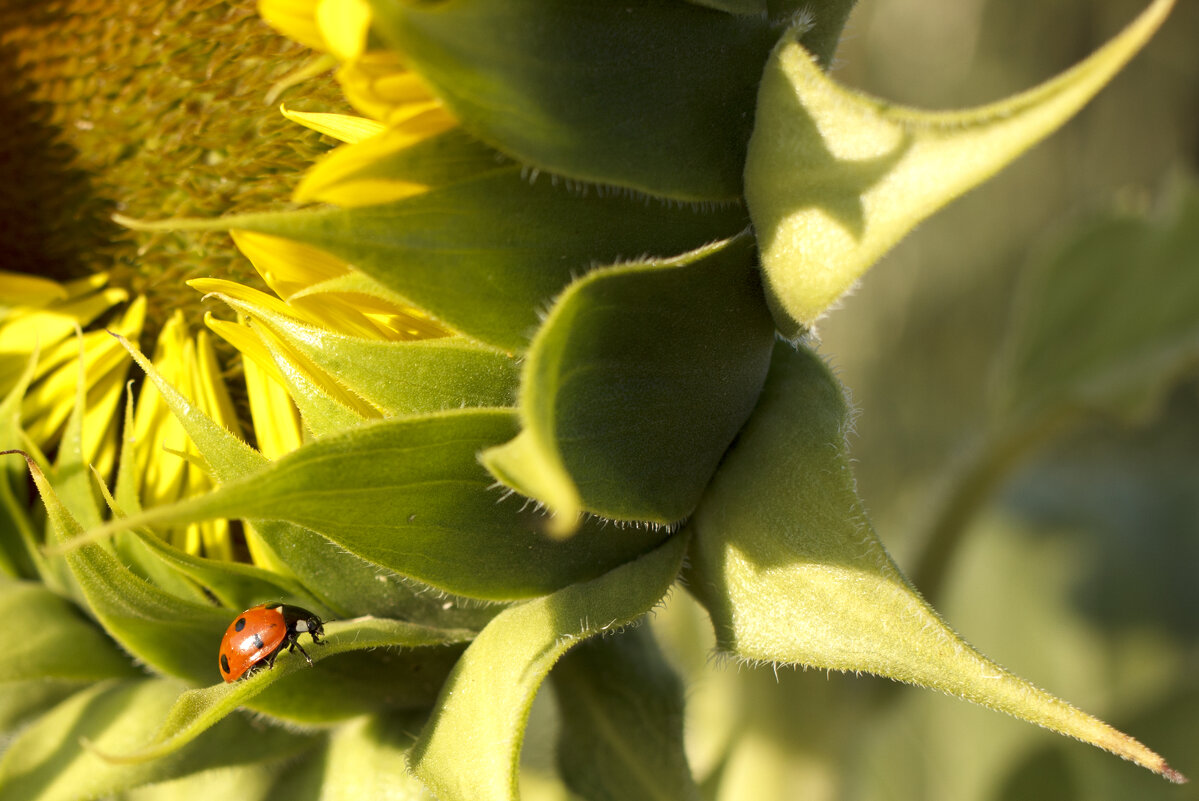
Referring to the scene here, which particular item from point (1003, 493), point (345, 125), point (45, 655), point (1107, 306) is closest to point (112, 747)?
point (45, 655)

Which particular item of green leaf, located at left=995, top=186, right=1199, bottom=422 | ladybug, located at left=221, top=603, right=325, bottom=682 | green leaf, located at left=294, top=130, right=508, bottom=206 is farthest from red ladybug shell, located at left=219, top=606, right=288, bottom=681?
green leaf, located at left=995, top=186, right=1199, bottom=422

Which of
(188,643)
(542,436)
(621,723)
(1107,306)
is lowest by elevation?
(1107,306)

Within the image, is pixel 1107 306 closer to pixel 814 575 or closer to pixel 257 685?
pixel 814 575

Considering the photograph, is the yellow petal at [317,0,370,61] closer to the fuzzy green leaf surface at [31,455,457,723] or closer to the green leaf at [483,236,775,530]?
the green leaf at [483,236,775,530]

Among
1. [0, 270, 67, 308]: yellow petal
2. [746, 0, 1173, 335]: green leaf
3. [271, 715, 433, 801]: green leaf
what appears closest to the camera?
[746, 0, 1173, 335]: green leaf

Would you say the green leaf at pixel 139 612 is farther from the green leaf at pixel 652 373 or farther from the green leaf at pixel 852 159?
the green leaf at pixel 852 159

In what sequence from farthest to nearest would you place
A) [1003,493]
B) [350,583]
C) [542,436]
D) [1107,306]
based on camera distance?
1. [1003,493]
2. [1107,306]
3. [350,583]
4. [542,436]
